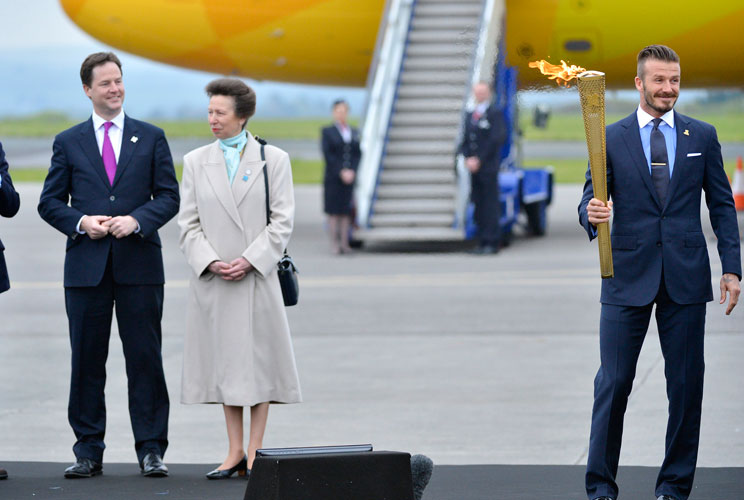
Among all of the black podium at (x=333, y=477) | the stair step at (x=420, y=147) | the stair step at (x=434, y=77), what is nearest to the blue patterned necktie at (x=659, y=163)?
the black podium at (x=333, y=477)

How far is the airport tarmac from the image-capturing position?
618cm

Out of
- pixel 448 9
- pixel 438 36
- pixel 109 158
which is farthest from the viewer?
pixel 448 9

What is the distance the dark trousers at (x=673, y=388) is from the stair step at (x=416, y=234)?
9.64 meters

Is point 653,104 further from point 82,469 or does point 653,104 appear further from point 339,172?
point 339,172

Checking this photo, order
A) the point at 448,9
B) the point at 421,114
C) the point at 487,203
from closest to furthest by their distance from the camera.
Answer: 1. the point at 487,203
2. the point at 421,114
3. the point at 448,9

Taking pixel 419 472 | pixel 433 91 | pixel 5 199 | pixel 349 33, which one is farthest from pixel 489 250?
pixel 419 472

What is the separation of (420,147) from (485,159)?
1451 millimetres

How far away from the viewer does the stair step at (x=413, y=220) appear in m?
14.6

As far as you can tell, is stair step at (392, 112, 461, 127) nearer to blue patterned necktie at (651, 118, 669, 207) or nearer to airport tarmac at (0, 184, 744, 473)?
airport tarmac at (0, 184, 744, 473)

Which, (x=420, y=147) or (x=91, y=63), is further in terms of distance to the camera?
(x=420, y=147)

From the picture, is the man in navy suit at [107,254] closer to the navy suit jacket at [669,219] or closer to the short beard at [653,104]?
the navy suit jacket at [669,219]

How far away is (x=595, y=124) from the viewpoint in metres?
4.27

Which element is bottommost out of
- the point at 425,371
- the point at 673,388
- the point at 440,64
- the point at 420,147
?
the point at 425,371

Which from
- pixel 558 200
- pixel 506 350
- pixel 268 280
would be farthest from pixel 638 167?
pixel 558 200
